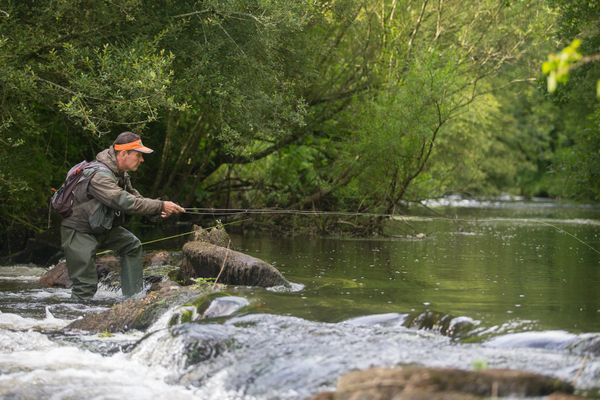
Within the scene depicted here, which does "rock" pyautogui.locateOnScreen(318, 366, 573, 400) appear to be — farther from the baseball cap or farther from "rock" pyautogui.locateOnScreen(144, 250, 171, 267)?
"rock" pyautogui.locateOnScreen(144, 250, 171, 267)

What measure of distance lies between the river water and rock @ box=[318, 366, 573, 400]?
236 millimetres

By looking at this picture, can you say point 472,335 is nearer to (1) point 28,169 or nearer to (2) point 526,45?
(1) point 28,169

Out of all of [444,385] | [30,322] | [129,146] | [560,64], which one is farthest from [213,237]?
[560,64]

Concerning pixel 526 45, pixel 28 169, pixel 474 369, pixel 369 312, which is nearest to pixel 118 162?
pixel 369 312

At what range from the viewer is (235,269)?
1173 centimetres

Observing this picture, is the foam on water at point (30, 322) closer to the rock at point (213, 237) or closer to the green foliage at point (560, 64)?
the rock at point (213, 237)

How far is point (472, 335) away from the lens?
8.62m

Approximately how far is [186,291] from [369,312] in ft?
7.34

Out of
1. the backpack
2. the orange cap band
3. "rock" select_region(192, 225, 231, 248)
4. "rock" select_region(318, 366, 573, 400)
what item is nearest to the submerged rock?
"rock" select_region(192, 225, 231, 248)

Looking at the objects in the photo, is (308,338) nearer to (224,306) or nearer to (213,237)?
(224,306)

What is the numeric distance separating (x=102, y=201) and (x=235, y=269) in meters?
2.17

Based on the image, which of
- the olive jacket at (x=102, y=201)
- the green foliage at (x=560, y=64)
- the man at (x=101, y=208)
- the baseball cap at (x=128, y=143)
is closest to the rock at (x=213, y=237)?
the man at (x=101, y=208)

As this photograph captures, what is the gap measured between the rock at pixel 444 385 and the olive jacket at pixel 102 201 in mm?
4179

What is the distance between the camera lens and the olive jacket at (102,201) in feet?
33.6
